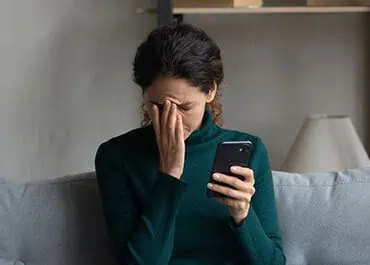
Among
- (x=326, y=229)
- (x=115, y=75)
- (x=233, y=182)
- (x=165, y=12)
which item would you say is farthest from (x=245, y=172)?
(x=115, y=75)

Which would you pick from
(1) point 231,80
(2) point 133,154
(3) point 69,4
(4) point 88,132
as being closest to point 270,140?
(1) point 231,80

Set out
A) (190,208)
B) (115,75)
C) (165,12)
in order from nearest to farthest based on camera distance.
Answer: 1. (190,208)
2. (165,12)
3. (115,75)

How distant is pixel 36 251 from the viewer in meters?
1.39

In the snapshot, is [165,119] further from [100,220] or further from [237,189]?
[100,220]

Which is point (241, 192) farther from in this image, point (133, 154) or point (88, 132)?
point (88, 132)

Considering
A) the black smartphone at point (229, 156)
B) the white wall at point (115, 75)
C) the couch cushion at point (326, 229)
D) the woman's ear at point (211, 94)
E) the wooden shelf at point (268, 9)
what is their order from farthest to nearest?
the white wall at point (115, 75), the wooden shelf at point (268, 9), the couch cushion at point (326, 229), the woman's ear at point (211, 94), the black smartphone at point (229, 156)

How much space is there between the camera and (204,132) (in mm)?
1368

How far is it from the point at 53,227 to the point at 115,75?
75 cm

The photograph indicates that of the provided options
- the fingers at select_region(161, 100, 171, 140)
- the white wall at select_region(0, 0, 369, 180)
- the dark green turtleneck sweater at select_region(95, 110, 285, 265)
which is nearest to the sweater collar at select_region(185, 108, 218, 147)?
the dark green turtleneck sweater at select_region(95, 110, 285, 265)

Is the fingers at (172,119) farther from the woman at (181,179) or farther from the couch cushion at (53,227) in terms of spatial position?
the couch cushion at (53,227)

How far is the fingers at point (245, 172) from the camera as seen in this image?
125 centimetres

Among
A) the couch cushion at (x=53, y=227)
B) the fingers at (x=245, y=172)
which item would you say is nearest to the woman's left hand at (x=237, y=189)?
the fingers at (x=245, y=172)

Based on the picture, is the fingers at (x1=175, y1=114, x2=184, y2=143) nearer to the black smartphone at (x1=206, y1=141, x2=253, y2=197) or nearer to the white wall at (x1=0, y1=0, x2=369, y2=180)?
the black smartphone at (x1=206, y1=141, x2=253, y2=197)

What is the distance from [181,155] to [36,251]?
14.2 inches
